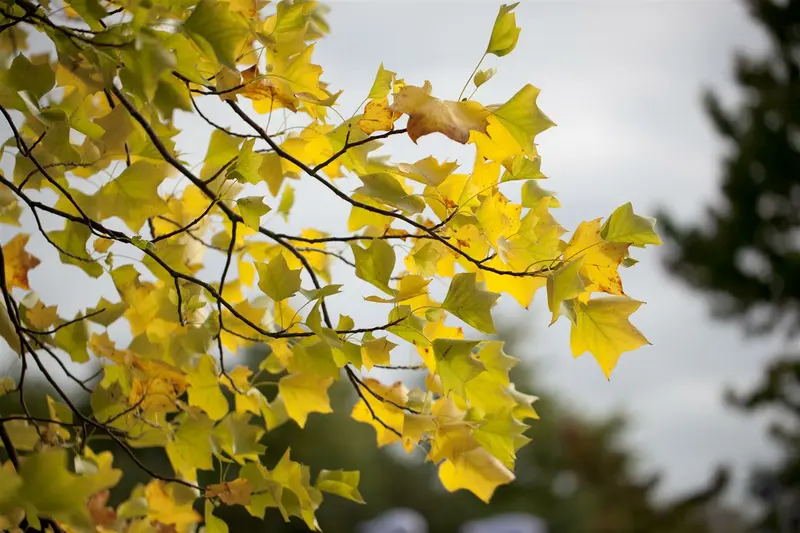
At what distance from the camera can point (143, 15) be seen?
0.35m

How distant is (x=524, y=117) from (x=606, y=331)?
5.2 inches

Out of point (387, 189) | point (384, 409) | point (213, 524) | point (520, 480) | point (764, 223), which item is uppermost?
point (764, 223)

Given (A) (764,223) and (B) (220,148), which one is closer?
(B) (220,148)

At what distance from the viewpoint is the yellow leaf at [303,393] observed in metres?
0.61

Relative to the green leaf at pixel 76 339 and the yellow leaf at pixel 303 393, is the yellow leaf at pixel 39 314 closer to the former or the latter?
the green leaf at pixel 76 339

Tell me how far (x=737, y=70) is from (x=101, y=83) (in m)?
8.59

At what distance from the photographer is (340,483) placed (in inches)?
22.1

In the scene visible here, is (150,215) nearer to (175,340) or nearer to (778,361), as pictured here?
(175,340)

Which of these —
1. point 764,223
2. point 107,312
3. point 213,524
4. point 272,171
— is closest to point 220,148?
point 272,171

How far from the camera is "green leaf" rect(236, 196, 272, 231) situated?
1.55 feet

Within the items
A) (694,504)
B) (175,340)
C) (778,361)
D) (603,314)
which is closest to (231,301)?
(175,340)

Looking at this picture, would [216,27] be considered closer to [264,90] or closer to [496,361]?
[264,90]

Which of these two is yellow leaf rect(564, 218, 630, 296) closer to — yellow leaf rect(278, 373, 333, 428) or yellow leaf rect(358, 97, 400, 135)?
yellow leaf rect(358, 97, 400, 135)

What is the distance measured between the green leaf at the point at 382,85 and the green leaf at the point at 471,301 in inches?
4.5
